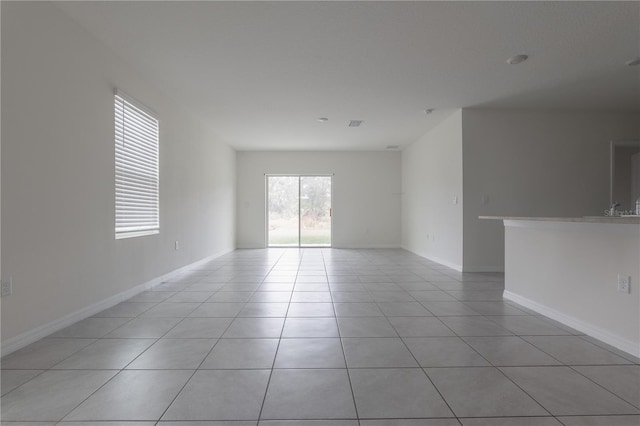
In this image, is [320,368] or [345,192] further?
[345,192]

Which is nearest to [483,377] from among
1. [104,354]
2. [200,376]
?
[200,376]

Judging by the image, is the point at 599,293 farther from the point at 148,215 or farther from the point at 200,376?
the point at 148,215

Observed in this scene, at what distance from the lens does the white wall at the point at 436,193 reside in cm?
530

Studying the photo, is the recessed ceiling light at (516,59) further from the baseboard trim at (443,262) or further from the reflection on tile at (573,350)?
the baseboard trim at (443,262)

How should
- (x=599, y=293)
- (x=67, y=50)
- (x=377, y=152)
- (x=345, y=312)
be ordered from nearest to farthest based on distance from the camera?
(x=599, y=293) < (x=67, y=50) < (x=345, y=312) < (x=377, y=152)

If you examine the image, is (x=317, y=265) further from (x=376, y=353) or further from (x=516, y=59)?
(x=516, y=59)

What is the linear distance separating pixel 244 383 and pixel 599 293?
103 inches

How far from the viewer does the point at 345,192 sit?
338 inches

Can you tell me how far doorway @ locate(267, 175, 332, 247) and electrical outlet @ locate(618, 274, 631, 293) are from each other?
670cm

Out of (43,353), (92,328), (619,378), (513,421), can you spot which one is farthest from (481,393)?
(92,328)

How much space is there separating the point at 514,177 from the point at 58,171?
584 cm

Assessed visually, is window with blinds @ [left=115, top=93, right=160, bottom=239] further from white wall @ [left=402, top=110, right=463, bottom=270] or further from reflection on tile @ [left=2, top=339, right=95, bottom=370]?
white wall @ [left=402, top=110, right=463, bottom=270]

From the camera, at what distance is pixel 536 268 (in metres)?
3.05

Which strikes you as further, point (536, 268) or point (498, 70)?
point (498, 70)
